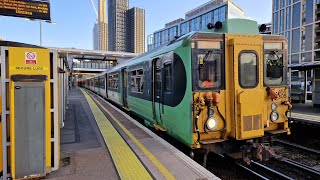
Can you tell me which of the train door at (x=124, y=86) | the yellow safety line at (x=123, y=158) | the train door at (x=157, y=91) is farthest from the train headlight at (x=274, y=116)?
the train door at (x=124, y=86)

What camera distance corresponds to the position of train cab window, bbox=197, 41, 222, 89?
4.68 metres

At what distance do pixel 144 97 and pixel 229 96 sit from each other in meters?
3.63

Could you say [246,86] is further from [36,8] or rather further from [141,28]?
[141,28]

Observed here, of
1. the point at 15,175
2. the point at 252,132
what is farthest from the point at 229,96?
the point at 15,175

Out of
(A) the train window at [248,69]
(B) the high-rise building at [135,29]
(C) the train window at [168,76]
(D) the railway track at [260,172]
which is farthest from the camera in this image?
(B) the high-rise building at [135,29]

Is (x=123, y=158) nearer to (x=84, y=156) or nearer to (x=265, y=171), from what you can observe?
(x=84, y=156)

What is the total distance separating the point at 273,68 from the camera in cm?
538

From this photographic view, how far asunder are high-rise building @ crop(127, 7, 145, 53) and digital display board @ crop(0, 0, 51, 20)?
55.5 m

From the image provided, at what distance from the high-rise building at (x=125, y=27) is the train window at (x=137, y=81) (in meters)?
43.7

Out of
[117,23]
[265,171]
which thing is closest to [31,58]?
[265,171]

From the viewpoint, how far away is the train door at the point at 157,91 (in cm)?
637

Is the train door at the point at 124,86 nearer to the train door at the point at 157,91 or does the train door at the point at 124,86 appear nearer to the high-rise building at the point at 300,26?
the train door at the point at 157,91

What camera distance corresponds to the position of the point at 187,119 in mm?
4727

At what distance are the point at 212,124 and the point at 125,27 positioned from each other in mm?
62534
